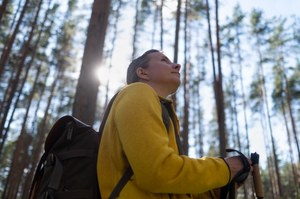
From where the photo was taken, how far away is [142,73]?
7.74 feet

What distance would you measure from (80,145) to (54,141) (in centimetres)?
25

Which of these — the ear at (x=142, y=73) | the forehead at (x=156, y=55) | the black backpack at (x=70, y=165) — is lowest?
the black backpack at (x=70, y=165)

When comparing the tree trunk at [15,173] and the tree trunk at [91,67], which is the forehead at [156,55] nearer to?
the tree trunk at [91,67]

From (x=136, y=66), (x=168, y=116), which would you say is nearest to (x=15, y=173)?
(x=136, y=66)

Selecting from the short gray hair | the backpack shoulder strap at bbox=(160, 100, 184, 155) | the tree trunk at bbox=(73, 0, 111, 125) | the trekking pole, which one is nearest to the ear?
the short gray hair

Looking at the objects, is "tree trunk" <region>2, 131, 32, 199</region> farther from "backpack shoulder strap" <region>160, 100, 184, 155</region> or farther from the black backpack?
"backpack shoulder strap" <region>160, 100, 184, 155</region>

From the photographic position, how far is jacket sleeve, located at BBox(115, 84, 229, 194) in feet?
5.21

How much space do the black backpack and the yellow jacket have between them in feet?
0.24

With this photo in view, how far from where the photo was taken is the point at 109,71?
933 inches

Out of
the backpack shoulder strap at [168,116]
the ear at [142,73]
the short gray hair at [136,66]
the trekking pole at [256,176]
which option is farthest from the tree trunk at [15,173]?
the trekking pole at [256,176]

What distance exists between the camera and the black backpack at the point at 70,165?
176 centimetres

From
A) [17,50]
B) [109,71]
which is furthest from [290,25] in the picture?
[17,50]

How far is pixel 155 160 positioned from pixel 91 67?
2.93 meters

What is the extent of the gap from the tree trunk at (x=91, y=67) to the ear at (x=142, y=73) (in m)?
1.76
